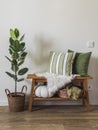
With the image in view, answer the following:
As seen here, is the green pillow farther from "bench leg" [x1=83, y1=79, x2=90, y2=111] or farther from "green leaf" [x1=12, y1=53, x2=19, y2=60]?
"green leaf" [x1=12, y1=53, x2=19, y2=60]

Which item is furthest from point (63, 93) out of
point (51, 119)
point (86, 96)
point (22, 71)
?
point (22, 71)

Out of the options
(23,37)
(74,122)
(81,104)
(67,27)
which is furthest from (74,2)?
(74,122)

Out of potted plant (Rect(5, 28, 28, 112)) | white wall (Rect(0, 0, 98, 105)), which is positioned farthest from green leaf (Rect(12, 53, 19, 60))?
white wall (Rect(0, 0, 98, 105))

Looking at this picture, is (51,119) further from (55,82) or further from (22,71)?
(22,71)

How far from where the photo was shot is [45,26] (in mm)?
3930

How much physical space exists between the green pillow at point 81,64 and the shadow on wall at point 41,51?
0.52m

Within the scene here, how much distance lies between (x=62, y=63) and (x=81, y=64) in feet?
1.03

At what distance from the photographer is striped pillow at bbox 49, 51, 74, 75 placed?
3.59 meters

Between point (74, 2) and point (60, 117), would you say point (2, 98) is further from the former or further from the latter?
point (74, 2)

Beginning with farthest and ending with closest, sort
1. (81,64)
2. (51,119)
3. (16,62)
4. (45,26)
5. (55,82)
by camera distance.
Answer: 1. (45,26)
2. (81,64)
3. (16,62)
4. (55,82)
5. (51,119)

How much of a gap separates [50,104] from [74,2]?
178cm

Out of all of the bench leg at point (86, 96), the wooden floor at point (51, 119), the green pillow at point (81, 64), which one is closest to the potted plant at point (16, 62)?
the wooden floor at point (51, 119)

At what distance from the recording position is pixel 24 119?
Result: 10.5 feet

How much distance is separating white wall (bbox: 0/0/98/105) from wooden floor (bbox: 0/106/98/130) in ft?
2.12
